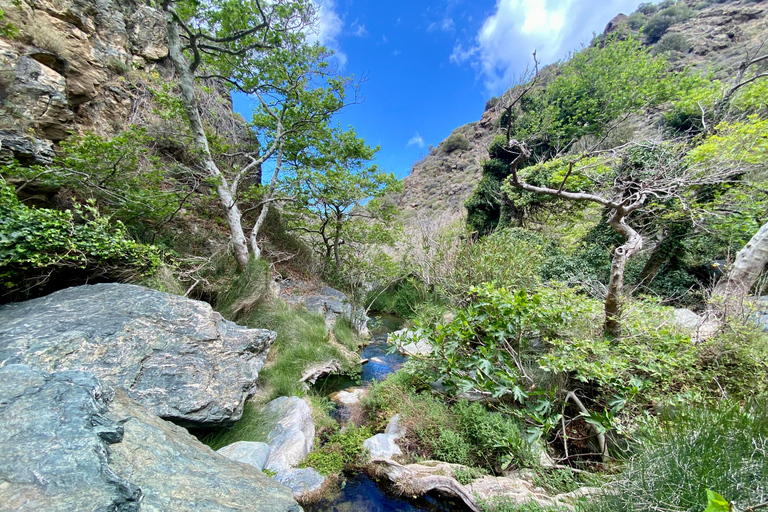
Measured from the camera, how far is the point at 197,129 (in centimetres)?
536

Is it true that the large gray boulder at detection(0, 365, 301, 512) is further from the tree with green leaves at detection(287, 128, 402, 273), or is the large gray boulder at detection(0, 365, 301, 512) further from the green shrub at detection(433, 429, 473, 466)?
the tree with green leaves at detection(287, 128, 402, 273)

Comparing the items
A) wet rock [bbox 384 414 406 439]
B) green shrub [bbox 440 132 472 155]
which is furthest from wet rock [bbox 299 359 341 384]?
green shrub [bbox 440 132 472 155]

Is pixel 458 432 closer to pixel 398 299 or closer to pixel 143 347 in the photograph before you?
pixel 143 347

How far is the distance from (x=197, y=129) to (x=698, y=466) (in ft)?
26.4

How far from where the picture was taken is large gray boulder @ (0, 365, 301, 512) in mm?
966

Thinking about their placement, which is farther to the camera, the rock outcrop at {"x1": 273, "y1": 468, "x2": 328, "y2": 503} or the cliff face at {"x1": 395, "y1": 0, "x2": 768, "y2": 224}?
the cliff face at {"x1": 395, "y1": 0, "x2": 768, "y2": 224}

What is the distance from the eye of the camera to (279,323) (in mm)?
5484

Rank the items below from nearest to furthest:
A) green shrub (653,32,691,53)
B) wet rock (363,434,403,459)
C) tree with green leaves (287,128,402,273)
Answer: wet rock (363,434,403,459)
tree with green leaves (287,128,402,273)
green shrub (653,32,691,53)

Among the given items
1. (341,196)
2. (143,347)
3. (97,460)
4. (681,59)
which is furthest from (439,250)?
(681,59)

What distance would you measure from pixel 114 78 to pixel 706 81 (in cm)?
2115

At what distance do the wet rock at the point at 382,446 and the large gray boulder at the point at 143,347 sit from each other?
5.76ft

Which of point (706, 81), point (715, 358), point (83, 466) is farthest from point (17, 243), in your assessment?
point (706, 81)

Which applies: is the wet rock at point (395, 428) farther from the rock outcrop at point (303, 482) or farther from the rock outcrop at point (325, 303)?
the rock outcrop at point (325, 303)

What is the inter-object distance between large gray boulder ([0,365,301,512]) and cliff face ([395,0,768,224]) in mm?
12667
